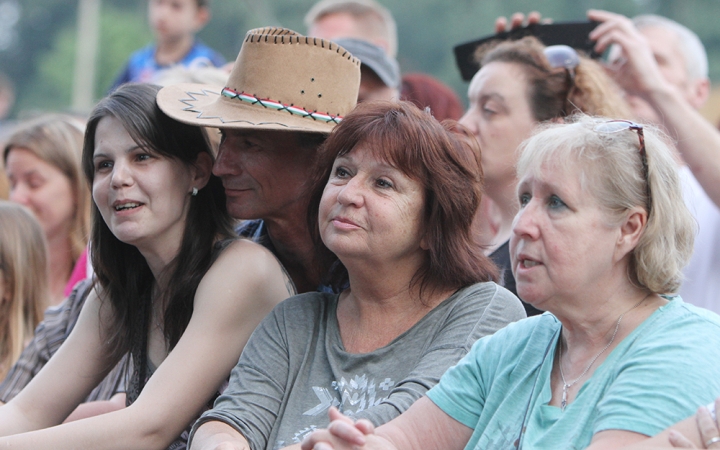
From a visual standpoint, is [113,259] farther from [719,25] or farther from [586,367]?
[719,25]

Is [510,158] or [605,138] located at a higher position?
[605,138]

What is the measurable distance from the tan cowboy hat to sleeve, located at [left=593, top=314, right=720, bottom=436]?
1415 mm

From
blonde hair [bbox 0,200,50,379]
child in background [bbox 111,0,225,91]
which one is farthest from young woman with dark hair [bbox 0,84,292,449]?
child in background [bbox 111,0,225,91]

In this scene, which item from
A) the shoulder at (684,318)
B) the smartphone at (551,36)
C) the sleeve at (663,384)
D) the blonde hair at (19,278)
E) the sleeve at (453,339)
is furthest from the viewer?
the blonde hair at (19,278)

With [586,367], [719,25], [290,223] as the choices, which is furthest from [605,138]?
[719,25]

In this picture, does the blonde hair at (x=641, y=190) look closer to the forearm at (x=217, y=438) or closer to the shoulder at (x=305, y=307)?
the shoulder at (x=305, y=307)

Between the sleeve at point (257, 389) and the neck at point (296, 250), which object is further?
the neck at point (296, 250)

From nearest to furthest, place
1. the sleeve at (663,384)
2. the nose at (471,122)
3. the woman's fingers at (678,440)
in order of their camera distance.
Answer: the woman's fingers at (678,440)
the sleeve at (663,384)
the nose at (471,122)

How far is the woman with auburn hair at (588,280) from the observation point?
202 centimetres

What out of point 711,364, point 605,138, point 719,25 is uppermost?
point 605,138

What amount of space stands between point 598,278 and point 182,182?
1544 millimetres

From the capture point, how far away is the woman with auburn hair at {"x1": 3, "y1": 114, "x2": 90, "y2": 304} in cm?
477

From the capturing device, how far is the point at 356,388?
2.51 m

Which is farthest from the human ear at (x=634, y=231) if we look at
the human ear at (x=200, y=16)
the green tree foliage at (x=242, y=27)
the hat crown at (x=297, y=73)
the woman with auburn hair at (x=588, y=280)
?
the green tree foliage at (x=242, y=27)
